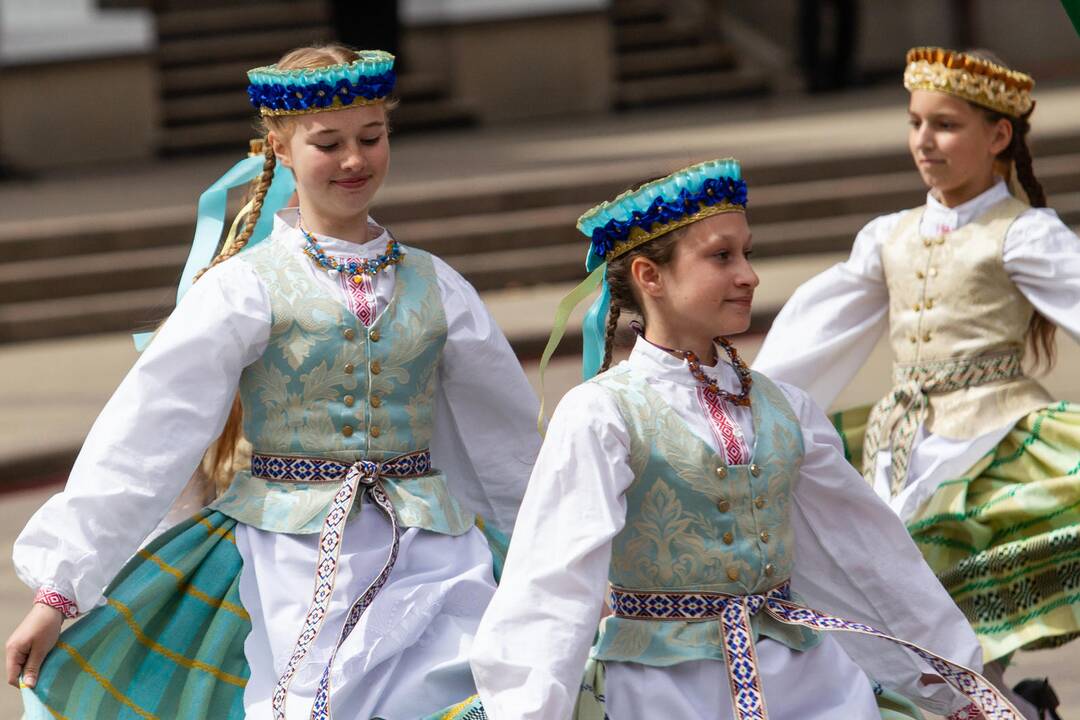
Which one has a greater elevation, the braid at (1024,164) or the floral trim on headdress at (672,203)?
the floral trim on headdress at (672,203)

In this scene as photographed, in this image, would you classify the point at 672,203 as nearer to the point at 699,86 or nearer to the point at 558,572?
the point at 558,572

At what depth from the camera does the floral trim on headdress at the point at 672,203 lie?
10.1 feet

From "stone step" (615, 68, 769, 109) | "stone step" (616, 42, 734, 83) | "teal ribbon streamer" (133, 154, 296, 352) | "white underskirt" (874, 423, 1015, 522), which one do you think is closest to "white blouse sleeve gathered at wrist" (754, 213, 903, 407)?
"white underskirt" (874, 423, 1015, 522)

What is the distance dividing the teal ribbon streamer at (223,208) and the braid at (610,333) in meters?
0.96

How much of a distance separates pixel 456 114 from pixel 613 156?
3722 mm

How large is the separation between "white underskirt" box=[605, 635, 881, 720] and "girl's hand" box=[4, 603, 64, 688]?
38.6 inches

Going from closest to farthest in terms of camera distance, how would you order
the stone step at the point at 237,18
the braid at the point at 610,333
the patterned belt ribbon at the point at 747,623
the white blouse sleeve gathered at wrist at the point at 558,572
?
the white blouse sleeve gathered at wrist at the point at 558,572, the patterned belt ribbon at the point at 747,623, the braid at the point at 610,333, the stone step at the point at 237,18

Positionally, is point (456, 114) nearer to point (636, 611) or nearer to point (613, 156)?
point (613, 156)

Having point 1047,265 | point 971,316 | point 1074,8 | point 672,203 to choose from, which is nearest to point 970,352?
point 971,316

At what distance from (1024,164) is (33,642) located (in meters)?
2.53

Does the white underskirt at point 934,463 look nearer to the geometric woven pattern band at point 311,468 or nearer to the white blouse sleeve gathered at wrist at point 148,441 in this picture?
the geometric woven pattern band at point 311,468

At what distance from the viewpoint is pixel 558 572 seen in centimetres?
283

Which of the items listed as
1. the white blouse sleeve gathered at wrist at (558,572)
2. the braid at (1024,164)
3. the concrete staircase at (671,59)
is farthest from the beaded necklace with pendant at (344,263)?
the concrete staircase at (671,59)

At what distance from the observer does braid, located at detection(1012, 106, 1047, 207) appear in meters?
4.35
